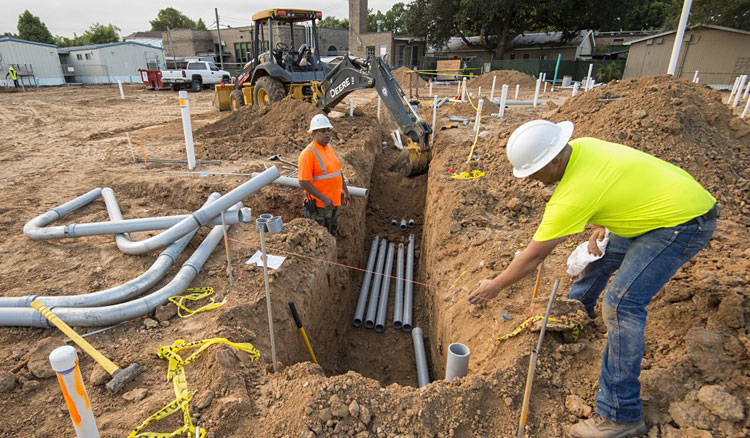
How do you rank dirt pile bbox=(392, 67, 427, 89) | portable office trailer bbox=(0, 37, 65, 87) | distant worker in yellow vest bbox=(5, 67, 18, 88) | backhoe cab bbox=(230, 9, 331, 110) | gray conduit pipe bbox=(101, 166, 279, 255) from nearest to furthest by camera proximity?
gray conduit pipe bbox=(101, 166, 279, 255), backhoe cab bbox=(230, 9, 331, 110), distant worker in yellow vest bbox=(5, 67, 18, 88), portable office trailer bbox=(0, 37, 65, 87), dirt pile bbox=(392, 67, 427, 89)

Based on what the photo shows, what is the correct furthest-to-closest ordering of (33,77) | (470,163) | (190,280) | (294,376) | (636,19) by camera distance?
1. (636,19)
2. (33,77)
3. (470,163)
4. (190,280)
5. (294,376)

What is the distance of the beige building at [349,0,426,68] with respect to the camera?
135 ft

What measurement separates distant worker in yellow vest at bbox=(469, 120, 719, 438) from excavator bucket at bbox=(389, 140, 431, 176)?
6063mm

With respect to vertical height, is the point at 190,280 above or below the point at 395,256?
above

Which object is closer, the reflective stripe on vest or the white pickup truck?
the reflective stripe on vest

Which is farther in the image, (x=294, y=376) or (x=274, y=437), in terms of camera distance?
(x=294, y=376)

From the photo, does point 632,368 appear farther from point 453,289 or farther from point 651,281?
point 453,289

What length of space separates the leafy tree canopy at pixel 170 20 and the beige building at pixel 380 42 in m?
47.3

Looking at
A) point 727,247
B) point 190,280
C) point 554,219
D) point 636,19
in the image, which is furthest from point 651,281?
point 636,19

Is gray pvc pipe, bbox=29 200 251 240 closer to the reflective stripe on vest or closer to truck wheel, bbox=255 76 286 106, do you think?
the reflective stripe on vest

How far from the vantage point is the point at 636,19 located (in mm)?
47906

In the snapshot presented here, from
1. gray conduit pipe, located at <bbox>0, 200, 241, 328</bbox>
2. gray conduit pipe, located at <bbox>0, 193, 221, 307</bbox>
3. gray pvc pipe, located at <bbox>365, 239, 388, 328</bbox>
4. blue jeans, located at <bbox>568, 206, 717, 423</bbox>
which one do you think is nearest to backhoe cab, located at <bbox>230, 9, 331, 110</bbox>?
gray pvc pipe, located at <bbox>365, 239, 388, 328</bbox>

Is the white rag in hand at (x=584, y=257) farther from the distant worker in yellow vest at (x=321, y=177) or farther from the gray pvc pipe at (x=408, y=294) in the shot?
the distant worker in yellow vest at (x=321, y=177)

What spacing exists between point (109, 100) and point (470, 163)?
2179 centimetres
